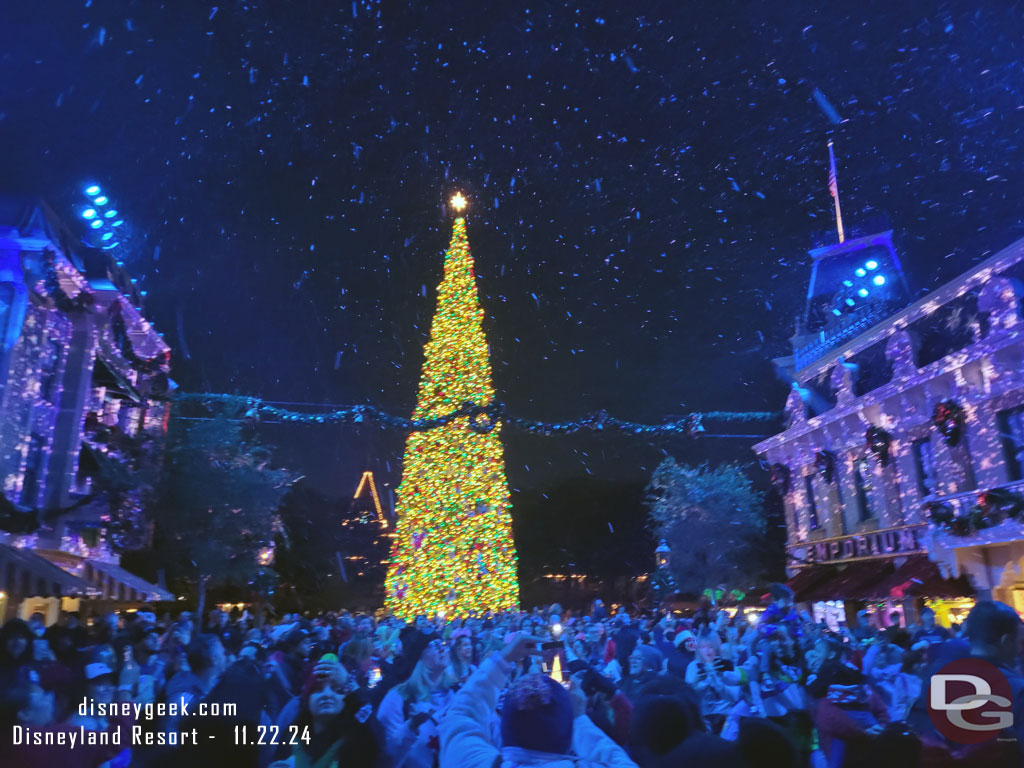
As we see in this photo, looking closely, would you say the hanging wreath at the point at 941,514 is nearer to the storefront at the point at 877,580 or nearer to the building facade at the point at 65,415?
the storefront at the point at 877,580

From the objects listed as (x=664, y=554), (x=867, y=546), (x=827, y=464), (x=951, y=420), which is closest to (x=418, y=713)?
(x=951, y=420)

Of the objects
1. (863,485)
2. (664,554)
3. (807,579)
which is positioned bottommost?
(807,579)

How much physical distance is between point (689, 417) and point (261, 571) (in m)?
19.1

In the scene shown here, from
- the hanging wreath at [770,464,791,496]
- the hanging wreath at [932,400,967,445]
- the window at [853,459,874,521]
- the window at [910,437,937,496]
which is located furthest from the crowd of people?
the hanging wreath at [770,464,791,496]

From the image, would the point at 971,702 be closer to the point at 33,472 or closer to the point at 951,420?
the point at 951,420

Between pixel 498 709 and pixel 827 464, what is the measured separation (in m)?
23.6

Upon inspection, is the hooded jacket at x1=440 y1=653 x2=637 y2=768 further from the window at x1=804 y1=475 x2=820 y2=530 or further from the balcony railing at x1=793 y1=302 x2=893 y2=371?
the window at x1=804 y1=475 x2=820 y2=530

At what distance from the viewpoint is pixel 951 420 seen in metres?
19.5

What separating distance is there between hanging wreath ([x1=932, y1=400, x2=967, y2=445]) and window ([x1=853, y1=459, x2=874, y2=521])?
4.80 meters

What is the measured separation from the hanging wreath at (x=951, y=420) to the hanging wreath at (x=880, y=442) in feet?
9.45

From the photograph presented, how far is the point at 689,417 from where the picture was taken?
70.4ft

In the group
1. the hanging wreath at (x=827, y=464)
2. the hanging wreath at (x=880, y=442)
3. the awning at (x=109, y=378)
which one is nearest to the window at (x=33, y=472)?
the awning at (x=109, y=378)

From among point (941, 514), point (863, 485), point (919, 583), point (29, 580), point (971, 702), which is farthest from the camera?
point (863, 485)

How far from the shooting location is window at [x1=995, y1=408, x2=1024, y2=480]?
58.9 ft
